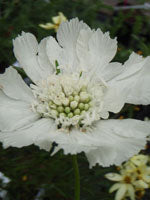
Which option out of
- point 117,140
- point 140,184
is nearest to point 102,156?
point 117,140

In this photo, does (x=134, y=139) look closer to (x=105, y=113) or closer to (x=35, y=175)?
(x=105, y=113)

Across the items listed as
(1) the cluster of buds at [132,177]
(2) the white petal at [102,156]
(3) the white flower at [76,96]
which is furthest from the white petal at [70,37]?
(1) the cluster of buds at [132,177]

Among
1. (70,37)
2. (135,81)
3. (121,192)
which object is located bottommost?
(121,192)

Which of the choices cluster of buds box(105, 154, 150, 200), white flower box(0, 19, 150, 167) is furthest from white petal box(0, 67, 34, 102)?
cluster of buds box(105, 154, 150, 200)

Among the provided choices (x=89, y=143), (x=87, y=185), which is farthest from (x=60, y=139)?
(x=87, y=185)

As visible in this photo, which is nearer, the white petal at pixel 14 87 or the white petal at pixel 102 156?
the white petal at pixel 102 156

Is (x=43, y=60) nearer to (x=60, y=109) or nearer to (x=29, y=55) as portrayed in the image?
(x=29, y=55)

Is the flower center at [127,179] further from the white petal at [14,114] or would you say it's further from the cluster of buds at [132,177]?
the white petal at [14,114]
